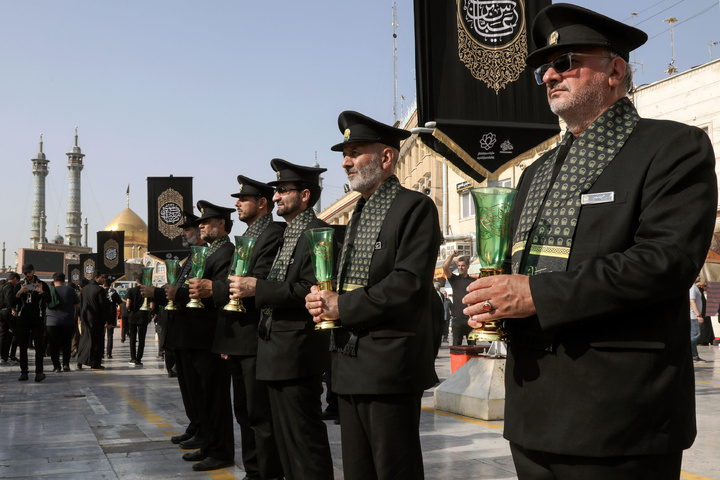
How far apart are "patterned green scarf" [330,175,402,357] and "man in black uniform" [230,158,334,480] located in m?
0.77

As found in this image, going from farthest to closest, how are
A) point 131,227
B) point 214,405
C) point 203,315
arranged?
1. point 131,227
2. point 203,315
3. point 214,405

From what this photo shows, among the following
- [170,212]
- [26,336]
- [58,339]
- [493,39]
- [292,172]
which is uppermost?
[493,39]

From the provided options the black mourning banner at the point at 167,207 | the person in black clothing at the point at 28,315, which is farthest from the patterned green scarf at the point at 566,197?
the person in black clothing at the point at 28,315

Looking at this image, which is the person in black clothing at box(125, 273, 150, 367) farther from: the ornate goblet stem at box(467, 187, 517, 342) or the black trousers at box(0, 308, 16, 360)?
the ornate goblet stem at box(467, 187, 517, 342)

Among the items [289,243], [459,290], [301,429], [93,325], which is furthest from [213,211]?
[93,325]

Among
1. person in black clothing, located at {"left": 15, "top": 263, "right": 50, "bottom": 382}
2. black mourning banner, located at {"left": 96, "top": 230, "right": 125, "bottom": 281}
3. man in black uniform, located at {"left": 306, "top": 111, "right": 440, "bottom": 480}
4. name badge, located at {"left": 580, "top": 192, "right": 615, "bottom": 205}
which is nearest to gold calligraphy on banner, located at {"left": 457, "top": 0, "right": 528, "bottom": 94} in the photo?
man in black uniform, located at {"left": 306, "top": 111, "right": 440, "bottom": 480}

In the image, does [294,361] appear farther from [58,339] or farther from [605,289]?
[58,339]

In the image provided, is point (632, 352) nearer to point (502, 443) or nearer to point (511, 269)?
point (511, 269)

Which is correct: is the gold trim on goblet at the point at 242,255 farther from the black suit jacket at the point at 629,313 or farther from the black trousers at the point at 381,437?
the black suit jacket at the point at 629,313


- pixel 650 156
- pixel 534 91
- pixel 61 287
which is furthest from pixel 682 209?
pixel 61 287

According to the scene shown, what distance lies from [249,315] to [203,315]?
1.05 meters

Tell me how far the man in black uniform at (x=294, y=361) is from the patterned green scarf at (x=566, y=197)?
2359mm

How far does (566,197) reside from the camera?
222cm

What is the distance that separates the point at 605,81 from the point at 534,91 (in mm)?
5072
